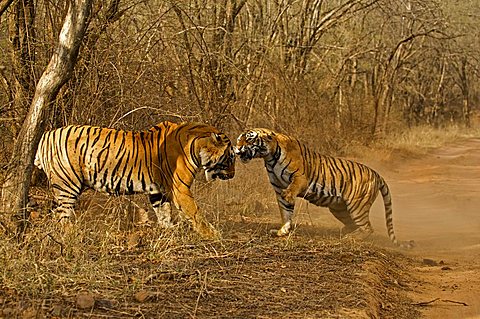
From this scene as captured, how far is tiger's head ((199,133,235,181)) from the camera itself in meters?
8.75

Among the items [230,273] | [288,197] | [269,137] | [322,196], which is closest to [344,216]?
[322,196]

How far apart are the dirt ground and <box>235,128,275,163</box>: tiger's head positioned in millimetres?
751

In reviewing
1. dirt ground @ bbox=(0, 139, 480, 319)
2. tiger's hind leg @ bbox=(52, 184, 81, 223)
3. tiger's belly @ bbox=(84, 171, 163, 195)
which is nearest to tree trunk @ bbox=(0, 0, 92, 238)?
dirt ground @ bbox=(0, 139, 480, 319)

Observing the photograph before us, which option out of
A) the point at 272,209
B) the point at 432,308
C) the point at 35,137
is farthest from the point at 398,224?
the point at 35,137

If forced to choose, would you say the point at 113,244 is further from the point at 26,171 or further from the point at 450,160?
→ the point at 450,160

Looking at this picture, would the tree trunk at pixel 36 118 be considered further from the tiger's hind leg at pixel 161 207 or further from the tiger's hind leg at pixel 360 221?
the tiger's hind leg at pixel 360 221

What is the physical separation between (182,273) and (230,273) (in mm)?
482

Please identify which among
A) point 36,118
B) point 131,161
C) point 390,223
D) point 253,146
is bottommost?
point 390,223

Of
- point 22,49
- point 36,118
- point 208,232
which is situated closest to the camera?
point 36,118

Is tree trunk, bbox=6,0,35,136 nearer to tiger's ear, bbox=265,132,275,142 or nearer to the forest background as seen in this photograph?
the forest background

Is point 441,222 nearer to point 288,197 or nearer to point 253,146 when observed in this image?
point 288,197

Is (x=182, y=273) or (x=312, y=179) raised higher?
(x=312, y=179)

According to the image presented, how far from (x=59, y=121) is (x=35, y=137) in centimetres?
245

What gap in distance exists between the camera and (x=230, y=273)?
6.67 metres
